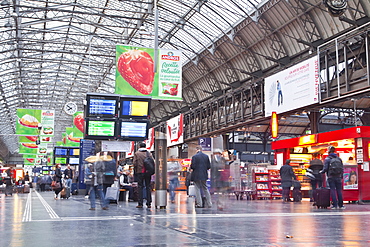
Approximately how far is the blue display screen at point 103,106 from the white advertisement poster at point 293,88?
779 centimetres

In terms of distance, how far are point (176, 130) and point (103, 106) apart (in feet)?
46.6

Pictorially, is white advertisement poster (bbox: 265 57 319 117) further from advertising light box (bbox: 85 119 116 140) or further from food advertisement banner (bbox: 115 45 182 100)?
advertising light box (bbox: 85 119 116 140)

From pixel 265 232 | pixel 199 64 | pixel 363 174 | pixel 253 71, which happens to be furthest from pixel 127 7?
pixel 265 232

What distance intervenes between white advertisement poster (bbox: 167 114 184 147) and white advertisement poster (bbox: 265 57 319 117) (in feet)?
31.4

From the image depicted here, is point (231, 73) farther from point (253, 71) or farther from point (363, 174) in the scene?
point (363, 174)

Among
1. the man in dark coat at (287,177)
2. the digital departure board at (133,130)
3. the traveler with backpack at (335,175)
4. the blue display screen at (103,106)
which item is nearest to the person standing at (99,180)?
the digital departure board at (133,130)

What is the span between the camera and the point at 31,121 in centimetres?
3416

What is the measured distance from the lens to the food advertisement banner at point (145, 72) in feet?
58.2

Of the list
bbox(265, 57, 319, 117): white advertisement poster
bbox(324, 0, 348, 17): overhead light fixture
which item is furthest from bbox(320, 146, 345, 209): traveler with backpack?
bbox(265, 57, 319, 117): white advertisement poster

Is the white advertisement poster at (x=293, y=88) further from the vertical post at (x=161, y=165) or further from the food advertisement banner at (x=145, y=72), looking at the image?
the vertical post at (x=161, y=165)

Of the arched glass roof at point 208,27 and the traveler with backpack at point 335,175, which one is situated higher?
the arched glass roof at point 208,27

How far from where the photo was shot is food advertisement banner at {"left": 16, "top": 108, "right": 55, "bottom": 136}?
33.7 m

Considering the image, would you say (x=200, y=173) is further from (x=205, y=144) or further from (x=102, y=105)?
(x=205, y=144)

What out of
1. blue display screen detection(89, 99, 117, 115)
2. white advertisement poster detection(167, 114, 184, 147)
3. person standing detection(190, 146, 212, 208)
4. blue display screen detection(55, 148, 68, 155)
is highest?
white advertisement poster detection(167, 114, 184, 147)
